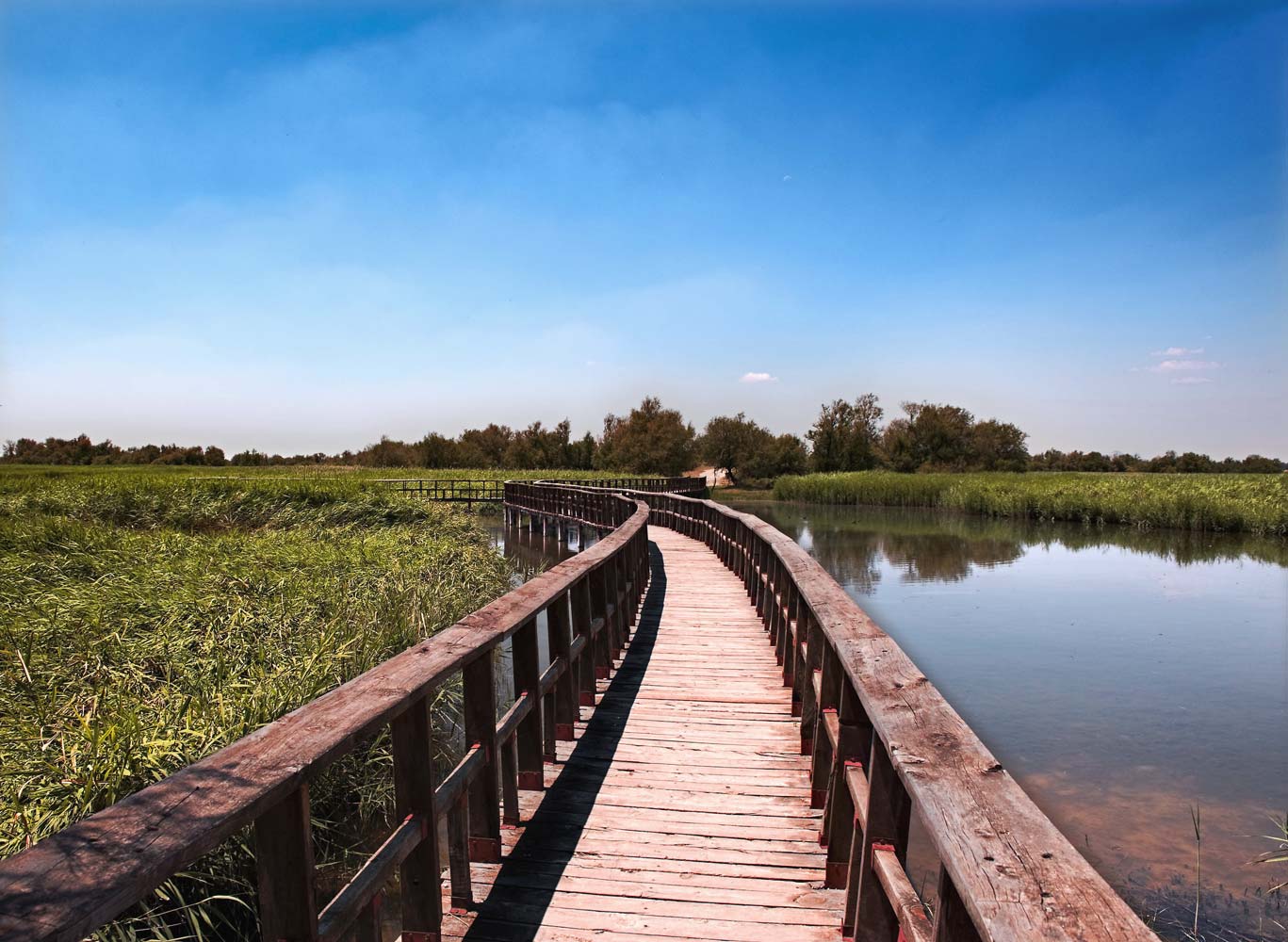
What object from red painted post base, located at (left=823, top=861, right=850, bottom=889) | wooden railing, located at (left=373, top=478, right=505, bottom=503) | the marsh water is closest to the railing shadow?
red painted post base, located at (left=823, top=861, right=850, bottom=889)

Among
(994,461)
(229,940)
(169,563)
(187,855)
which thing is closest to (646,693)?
(229,940)

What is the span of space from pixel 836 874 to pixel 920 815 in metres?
1.59

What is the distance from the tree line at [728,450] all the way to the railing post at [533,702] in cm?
7149

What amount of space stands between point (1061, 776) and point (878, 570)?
13991 mm

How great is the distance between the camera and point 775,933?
2781 mm

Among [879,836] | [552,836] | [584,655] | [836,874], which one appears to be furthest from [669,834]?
[584,655]

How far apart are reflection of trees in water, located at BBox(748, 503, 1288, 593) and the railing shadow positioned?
14358 millimetres

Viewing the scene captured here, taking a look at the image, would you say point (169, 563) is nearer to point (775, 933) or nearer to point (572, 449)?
point (775, 933)

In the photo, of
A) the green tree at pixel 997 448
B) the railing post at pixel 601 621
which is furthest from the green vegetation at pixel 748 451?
the railing post at pixel 601 621

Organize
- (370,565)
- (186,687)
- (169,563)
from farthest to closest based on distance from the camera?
(370,565), (169,563), (186,687)

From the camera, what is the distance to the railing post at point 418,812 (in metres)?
2.46

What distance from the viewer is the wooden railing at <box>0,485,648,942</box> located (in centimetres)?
120

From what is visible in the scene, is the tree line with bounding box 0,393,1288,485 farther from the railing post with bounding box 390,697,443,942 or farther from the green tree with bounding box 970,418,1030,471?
the railing post with bounding box 390,697,443,942

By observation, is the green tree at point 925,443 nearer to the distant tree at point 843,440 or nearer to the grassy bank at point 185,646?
the distant tree at point 843,440
